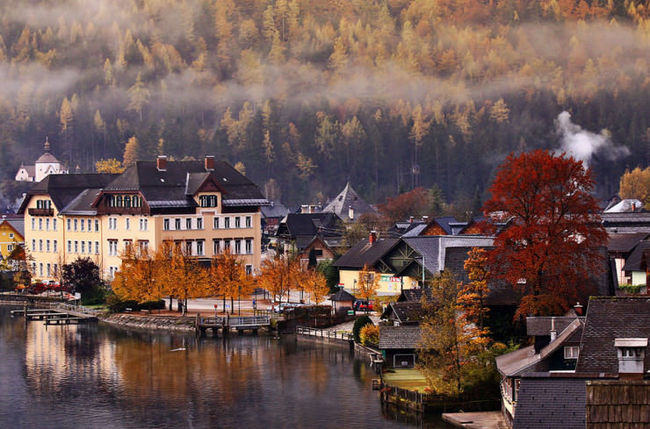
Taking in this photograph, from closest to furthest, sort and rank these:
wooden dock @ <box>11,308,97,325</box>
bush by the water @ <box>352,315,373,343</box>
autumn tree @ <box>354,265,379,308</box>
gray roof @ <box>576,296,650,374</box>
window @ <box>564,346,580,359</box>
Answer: gray roof @ <box>576,296,650,374</box>, window @ <box>564,346,580,359</box>, bush by the water @ <box>352,315,373,343</box>, autumn tree @ <box>354,265,379,308</box>, wooden dock @ <box>11,308,97,325</box>

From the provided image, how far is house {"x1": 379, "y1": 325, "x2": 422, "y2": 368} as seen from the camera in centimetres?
5334

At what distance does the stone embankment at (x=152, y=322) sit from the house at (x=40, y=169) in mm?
107490

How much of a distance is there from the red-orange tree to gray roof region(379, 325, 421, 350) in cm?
429

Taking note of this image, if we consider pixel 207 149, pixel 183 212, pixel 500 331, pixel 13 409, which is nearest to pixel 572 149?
pixel 207 149

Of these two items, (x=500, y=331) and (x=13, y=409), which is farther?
(x=500, y=331)

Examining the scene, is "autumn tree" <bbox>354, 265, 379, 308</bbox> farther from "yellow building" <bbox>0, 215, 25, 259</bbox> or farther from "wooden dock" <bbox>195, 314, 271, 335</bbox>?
"yellow building" <bbox>0, 215, 25, 259</bbox>

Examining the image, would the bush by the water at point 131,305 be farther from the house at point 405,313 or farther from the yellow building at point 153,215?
the house at point 405,313

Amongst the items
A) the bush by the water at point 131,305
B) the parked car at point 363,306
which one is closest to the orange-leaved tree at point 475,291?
the parked car at point 363,306

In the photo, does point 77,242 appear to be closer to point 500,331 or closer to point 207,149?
point 500,331

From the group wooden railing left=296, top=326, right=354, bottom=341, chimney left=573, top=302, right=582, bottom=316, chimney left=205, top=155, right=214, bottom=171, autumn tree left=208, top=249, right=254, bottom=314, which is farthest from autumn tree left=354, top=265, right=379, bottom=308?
chimney left=573, top=302, right=582, bottom=316

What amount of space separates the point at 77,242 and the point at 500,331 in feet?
150

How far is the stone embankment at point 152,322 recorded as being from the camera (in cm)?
6938

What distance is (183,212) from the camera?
86.3 meters

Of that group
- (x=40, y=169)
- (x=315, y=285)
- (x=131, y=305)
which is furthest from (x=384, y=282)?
(x=40, y=169)
